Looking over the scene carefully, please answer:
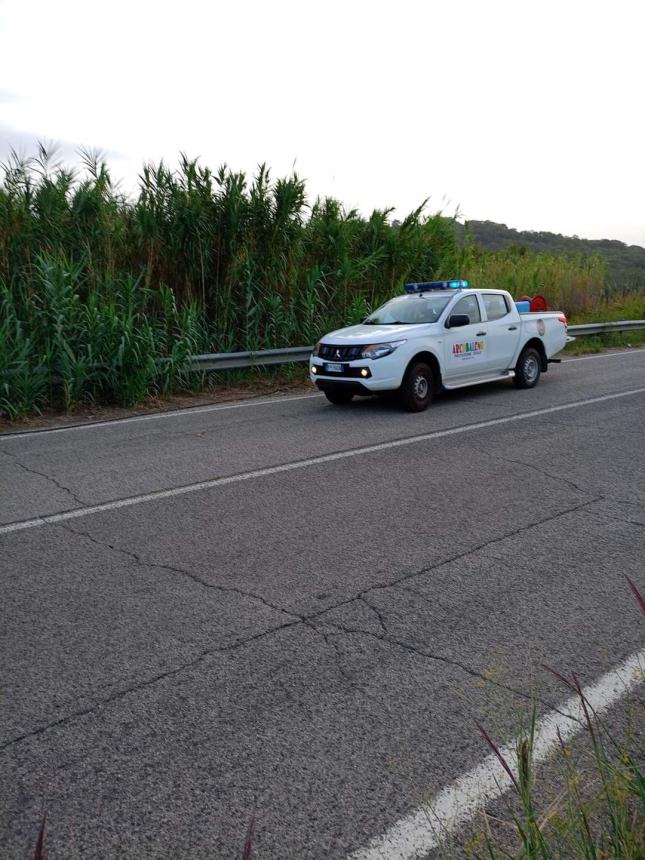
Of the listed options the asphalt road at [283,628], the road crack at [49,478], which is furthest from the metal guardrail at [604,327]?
the road crack at [49,478]

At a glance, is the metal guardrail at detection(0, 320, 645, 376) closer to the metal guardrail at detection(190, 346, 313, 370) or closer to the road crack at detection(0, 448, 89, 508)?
the metal guardrail at detection(190, 346, 313, 370)

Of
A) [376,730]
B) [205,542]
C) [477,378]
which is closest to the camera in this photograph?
[376,730]

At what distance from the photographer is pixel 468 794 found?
2.89 m

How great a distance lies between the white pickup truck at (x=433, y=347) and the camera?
36.1ft

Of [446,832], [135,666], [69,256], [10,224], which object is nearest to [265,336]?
[69,256]

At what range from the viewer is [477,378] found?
40.6ft

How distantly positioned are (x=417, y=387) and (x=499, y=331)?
222cm

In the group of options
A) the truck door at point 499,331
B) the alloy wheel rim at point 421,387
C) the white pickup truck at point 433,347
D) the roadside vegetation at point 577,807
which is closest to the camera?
the roadside vegetation at point 577,807

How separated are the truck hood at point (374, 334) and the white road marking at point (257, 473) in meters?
1.72

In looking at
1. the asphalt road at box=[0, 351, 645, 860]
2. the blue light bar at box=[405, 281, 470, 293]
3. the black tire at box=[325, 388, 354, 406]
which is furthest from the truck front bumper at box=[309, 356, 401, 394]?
the asphalt road at box=[0, 351, 645, 860]

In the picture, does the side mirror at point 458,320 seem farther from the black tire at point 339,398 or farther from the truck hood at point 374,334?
the black tire at point 339,398

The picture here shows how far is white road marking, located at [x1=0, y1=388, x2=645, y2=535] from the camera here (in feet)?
20.6

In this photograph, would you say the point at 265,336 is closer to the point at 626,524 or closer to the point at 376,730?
the point at 626,524

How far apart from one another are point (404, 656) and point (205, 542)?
211cm
